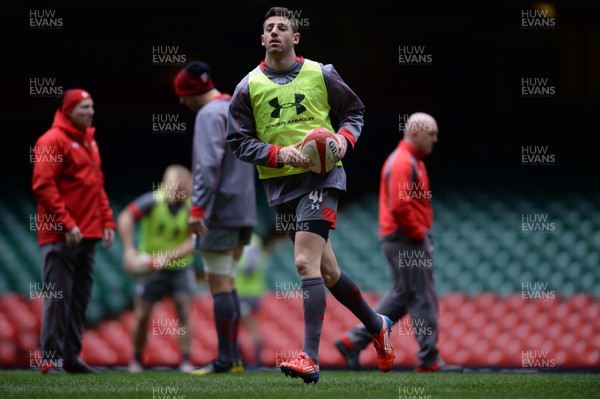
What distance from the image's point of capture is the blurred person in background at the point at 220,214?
6.98 meters

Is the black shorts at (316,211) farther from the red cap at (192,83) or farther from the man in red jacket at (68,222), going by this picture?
the man in red jacket at (68,222)

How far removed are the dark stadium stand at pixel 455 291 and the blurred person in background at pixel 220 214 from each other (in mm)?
2949

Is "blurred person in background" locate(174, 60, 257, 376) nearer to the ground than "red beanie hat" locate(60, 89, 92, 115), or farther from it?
nearer to the ground

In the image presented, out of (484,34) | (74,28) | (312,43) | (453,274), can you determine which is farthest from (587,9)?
(74,28)

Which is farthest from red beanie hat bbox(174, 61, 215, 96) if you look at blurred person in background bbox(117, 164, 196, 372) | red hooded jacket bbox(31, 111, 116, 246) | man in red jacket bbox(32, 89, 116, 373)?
blurred person in background bbox(117, 164, 196, 372)

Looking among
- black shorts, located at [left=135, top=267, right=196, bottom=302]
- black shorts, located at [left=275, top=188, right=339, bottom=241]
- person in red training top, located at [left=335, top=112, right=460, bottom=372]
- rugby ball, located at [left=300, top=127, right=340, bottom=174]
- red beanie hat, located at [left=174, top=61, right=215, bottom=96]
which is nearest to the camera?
rugby ball, located at [left=300, top=127, right=340, bottom=174]

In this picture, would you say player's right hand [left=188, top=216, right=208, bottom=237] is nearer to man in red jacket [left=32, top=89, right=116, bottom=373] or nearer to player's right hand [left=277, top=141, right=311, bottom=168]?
man in red jacket [left=32, top=89, right=116, bottom=373]

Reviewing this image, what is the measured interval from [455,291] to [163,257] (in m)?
4.14

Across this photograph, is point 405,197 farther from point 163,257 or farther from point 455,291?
point 455,291

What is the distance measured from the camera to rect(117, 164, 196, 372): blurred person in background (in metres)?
8.95

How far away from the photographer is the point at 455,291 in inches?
461

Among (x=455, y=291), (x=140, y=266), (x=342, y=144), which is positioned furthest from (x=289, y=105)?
(x=455, y=291)

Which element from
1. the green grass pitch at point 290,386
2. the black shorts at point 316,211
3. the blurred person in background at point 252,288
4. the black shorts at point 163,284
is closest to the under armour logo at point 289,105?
the black shorts at point 316,211

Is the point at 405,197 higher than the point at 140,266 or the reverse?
higher
